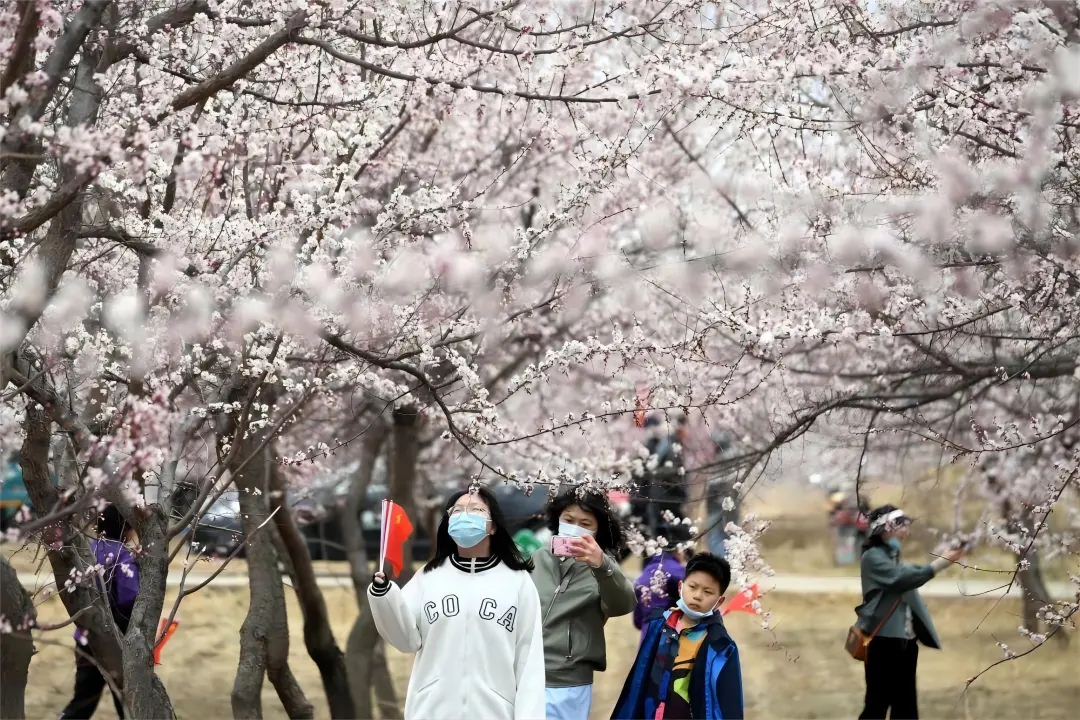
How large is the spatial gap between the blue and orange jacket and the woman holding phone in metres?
0.19

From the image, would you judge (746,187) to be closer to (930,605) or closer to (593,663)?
(593,663)

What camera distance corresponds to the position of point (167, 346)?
6.29 m

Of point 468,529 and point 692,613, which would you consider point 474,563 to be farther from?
point 692,613

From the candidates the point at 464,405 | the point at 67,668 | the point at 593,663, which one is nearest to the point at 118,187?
the point at 464,405

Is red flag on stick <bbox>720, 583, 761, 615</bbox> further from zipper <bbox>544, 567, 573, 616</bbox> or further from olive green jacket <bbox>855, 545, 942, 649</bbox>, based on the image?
olive green jacket <bbox>855, 545, 942, 649</bbox>

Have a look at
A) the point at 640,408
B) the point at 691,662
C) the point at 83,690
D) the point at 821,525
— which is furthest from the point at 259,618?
the point at 821,525

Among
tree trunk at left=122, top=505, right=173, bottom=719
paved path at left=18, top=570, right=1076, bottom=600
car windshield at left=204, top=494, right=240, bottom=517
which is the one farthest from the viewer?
paved path at left=18, top=570, right=1076, bottom=600

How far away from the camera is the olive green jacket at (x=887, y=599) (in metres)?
6.96

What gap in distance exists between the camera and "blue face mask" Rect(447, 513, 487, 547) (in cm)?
460

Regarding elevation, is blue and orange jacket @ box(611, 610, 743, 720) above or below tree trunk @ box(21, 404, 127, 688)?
below

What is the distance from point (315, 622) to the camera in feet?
28.0

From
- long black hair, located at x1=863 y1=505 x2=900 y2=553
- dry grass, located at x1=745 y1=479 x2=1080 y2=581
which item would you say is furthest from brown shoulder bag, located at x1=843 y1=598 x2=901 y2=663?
dry grass, located at x1=745 y1=479 x2=1080 y2=581

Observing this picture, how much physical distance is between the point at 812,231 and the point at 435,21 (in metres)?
2.38

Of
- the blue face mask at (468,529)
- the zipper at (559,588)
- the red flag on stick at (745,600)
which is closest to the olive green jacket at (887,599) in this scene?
the red flag on stick at (745,600)
